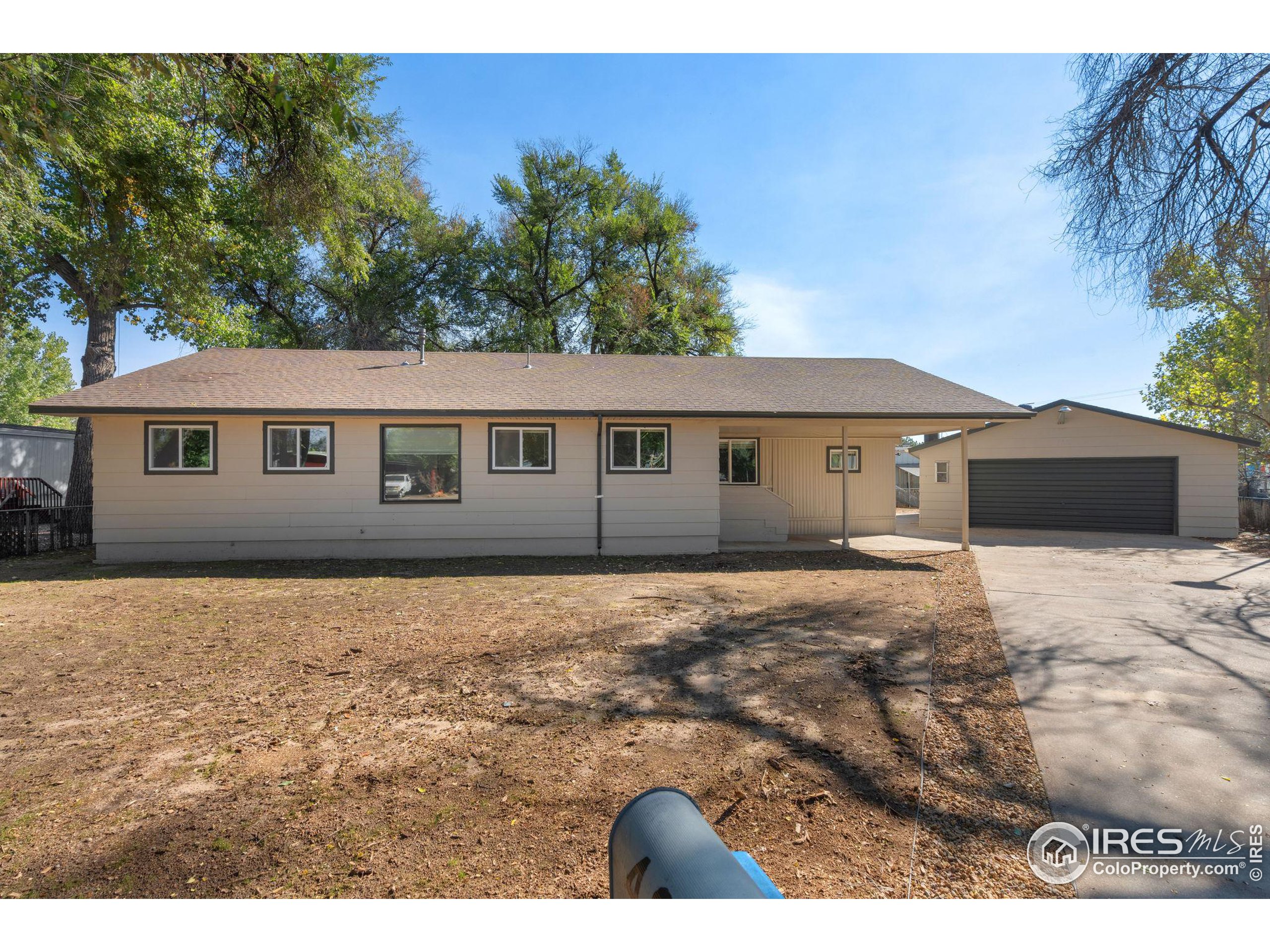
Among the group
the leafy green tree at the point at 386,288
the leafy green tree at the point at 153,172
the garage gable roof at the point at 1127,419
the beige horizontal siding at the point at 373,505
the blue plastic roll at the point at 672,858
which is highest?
the leafy green tree at the point at 386,288

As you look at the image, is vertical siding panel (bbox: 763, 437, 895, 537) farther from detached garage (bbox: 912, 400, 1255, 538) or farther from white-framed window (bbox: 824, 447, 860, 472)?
detached garage (bbox: 912, 400, 1255, 538)

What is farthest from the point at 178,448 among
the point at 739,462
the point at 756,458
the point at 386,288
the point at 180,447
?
the point at 386,288

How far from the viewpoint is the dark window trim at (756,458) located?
1445 cm

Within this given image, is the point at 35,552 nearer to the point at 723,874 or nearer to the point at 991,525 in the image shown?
the point at 723,874

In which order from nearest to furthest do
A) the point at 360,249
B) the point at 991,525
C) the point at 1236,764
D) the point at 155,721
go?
the point at 1236,764 < the point at 155,721 < the point at 360,249 < the point at 991,525

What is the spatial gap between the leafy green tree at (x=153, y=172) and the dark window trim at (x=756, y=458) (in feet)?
29.7

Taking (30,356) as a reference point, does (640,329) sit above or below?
below

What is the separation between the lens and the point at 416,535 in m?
10.8

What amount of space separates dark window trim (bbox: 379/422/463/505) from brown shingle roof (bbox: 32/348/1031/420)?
→ 0.48 meters

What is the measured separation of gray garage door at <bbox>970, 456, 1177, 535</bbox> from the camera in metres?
15.4

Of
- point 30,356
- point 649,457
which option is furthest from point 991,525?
point 30,356

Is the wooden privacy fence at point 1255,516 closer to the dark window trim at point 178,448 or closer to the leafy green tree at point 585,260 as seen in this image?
the leafy green tree at point 585,260

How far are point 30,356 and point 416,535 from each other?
61.3 m

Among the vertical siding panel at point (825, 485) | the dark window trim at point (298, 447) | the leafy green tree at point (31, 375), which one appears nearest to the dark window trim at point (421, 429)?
the dark window trim at point (298, 447)
